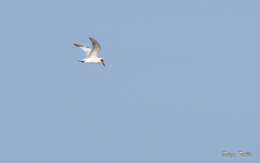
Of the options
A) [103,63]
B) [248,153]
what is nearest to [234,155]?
[248,153]

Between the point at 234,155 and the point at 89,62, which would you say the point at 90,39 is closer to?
the point at 89,62

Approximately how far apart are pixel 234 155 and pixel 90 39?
28.5 metres

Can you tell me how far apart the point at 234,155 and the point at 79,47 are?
2493cm

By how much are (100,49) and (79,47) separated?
2.66 metres

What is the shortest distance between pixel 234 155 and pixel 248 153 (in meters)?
2.25

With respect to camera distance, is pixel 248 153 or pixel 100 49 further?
pixel 248 153

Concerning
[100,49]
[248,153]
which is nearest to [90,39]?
[100,49]

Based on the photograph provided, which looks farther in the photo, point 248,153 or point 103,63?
point 248,153

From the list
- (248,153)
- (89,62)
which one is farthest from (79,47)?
(248,153)

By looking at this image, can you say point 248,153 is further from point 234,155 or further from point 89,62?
point 89,62

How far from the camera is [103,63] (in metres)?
103

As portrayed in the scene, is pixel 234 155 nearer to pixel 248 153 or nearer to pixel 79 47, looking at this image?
pixel 248 153

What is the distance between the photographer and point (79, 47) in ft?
335

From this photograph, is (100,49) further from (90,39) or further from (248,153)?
(248,153)
